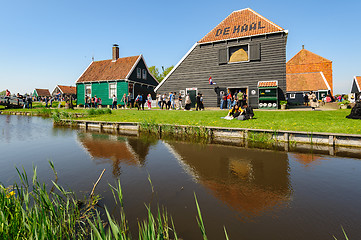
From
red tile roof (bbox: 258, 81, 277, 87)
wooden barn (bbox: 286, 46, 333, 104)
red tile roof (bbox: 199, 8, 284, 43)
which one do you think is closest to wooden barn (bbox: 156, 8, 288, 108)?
red tile roof (bbox: 199, 8, 284, 43)

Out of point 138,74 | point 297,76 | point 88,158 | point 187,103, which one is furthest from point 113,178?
point 297,76

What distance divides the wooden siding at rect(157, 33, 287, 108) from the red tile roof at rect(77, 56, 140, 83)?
9.27m

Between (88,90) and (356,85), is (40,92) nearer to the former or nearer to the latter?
(88,90)

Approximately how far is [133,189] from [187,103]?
14.5 metres

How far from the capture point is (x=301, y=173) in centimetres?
493

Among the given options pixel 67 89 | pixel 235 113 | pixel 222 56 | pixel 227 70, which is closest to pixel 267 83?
pixel 227 70

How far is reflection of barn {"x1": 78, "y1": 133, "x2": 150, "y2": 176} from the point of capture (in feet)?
20.1

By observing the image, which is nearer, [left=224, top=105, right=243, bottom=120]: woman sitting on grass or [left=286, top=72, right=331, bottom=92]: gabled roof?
[left=224, top=105, right=243, bottom=120]: woman sitting on grass

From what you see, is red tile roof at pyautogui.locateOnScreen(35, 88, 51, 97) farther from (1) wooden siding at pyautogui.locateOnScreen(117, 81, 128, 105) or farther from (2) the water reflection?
(2) the water reflection

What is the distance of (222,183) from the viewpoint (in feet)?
14.6

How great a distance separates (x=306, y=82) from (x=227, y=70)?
2099cm

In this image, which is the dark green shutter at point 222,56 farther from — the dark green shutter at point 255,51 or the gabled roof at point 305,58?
the gabled roof at point 305,58

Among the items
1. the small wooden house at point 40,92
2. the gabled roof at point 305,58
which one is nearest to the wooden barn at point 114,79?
the gabled roof at point 305,58

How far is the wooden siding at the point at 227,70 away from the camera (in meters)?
17.0
